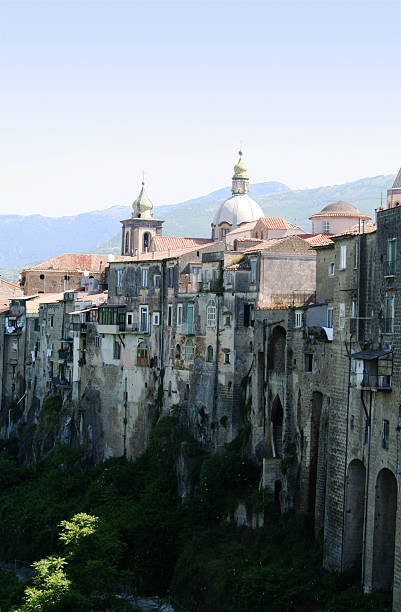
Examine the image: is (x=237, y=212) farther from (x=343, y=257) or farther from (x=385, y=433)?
(x=385, y=433)

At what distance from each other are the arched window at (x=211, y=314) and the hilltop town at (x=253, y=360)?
0.12m

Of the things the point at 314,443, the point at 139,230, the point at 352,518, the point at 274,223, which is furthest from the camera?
the point at 139,230

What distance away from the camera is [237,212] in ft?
351

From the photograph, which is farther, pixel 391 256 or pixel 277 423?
pixel 277 423

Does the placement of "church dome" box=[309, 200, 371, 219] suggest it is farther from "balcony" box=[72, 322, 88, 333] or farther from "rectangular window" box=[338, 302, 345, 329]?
"rectangular window" box=[338, 302, 345, 329]

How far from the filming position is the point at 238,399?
6706 cm

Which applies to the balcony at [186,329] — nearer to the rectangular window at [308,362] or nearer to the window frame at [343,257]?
the rectangular window at [308,362]

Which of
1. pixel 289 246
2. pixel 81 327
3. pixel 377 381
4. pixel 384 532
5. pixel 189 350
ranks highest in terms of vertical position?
pixel 289 246

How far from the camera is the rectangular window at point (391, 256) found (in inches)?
1855

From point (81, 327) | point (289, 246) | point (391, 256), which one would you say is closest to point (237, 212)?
point (81, 327)

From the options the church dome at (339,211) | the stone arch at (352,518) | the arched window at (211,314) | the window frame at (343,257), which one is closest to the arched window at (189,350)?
the arched window at (211,314)

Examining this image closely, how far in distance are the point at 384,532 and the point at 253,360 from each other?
20.6m

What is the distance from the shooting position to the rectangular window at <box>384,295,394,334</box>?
4700 centimetres

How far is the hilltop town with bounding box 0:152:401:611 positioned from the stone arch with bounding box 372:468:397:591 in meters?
0.06
